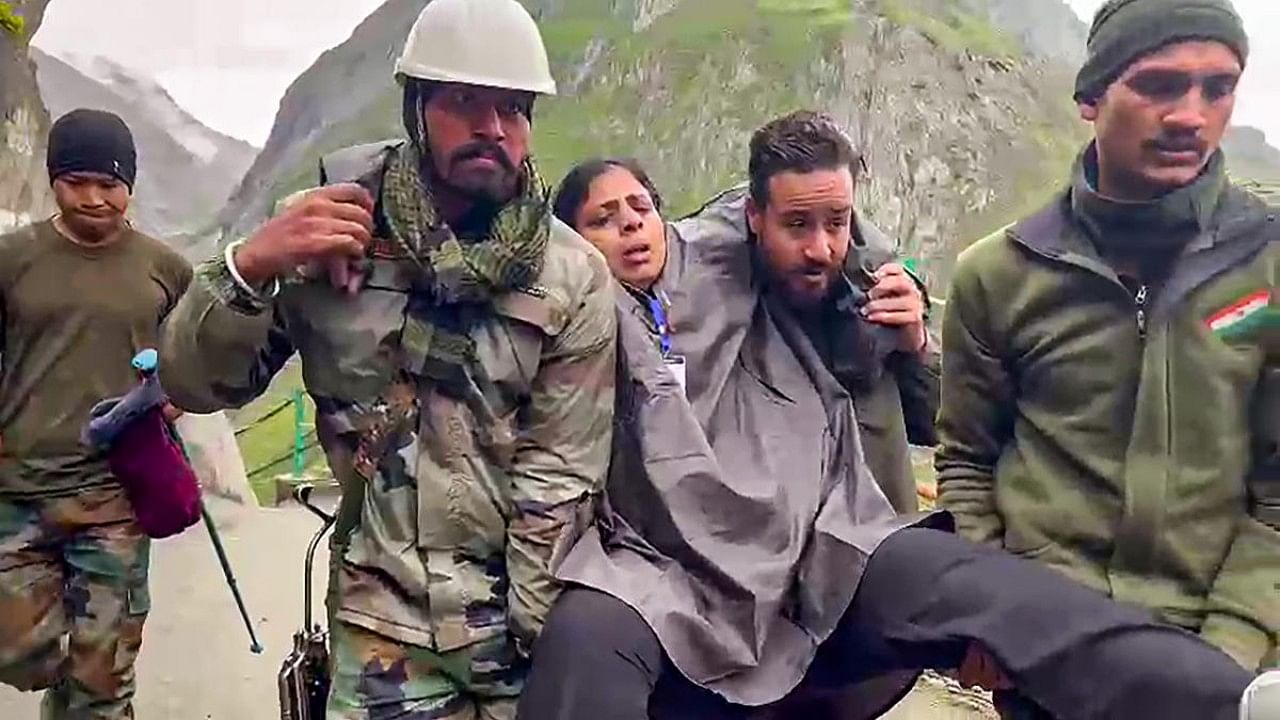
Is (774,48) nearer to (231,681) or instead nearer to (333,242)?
(231,681)

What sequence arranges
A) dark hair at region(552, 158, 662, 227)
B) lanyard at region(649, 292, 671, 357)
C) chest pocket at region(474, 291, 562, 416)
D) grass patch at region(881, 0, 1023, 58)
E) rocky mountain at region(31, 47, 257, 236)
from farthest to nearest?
grass patch at region(881, 0, 1023, 58) → rocky mountain at region(31, 47, 257, 236) → dark hair at region(552, 158, 662, 227) → lanyard at region(649, 292, 671, 357) → chest pocket at region(474, 291, 562, 416)

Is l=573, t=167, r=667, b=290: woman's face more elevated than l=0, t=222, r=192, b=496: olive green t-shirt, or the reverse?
l=573, t=167, r=667, b=290: woman's face

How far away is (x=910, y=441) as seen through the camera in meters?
3.20

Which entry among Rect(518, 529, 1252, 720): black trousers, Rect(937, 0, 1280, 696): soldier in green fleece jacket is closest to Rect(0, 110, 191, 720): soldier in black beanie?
Rect(518, 529, 1252, 720): black trousers

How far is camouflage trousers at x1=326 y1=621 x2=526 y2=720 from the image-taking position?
98.6 inches

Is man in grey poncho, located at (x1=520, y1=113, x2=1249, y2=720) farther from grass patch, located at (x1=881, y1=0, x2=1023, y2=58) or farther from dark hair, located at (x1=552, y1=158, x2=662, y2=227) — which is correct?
grass patch, located at (x1=881, y1=0, x2=1023, y2=58)

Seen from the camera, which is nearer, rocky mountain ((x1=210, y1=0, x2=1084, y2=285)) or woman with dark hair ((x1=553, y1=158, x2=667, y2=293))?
woman with dark hair ((x1=553, y1=158, x2=667, y2=293))

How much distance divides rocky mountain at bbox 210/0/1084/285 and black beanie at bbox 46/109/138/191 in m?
30.4

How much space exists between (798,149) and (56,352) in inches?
83.6

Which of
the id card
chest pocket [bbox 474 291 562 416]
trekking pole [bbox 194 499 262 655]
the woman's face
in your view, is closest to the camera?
chest pocket [bbox 474 291 562 416]

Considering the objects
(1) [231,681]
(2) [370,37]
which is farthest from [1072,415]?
(2) [370,37]

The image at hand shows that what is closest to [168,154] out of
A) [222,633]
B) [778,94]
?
[778,94]

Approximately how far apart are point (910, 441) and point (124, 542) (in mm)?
2113

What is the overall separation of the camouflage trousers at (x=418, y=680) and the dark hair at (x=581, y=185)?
1218 millimetres
